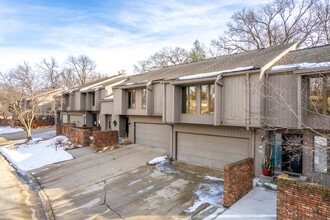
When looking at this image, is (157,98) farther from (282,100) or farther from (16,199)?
(16,199)

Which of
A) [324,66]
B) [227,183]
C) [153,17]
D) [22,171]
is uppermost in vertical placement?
[153,17]

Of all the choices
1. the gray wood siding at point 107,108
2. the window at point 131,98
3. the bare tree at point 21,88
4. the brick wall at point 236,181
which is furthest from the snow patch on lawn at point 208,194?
the bare tree at point 21,88

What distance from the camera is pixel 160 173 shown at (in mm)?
9672

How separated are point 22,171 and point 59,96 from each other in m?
18.3

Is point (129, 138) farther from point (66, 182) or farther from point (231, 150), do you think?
point (231, 150)

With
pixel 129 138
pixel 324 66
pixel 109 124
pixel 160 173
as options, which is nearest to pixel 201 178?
pixel 160 173

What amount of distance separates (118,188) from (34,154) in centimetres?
1027

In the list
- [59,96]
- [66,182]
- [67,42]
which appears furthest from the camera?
[59,96]

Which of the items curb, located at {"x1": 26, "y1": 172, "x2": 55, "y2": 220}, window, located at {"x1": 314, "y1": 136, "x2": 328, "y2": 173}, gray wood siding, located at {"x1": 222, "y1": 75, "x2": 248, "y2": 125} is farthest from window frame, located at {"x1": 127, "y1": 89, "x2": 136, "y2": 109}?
window, located at {"x1": 314, "y1": 136, "x2": 328, "y2": 173}

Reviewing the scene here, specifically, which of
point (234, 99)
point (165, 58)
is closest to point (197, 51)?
point (165, 58)

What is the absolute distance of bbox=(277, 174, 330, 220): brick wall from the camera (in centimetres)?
461

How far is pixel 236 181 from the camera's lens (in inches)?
260

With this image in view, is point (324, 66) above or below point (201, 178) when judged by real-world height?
above

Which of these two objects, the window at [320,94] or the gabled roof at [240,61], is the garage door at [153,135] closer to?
the gabled roof at [240,61]
